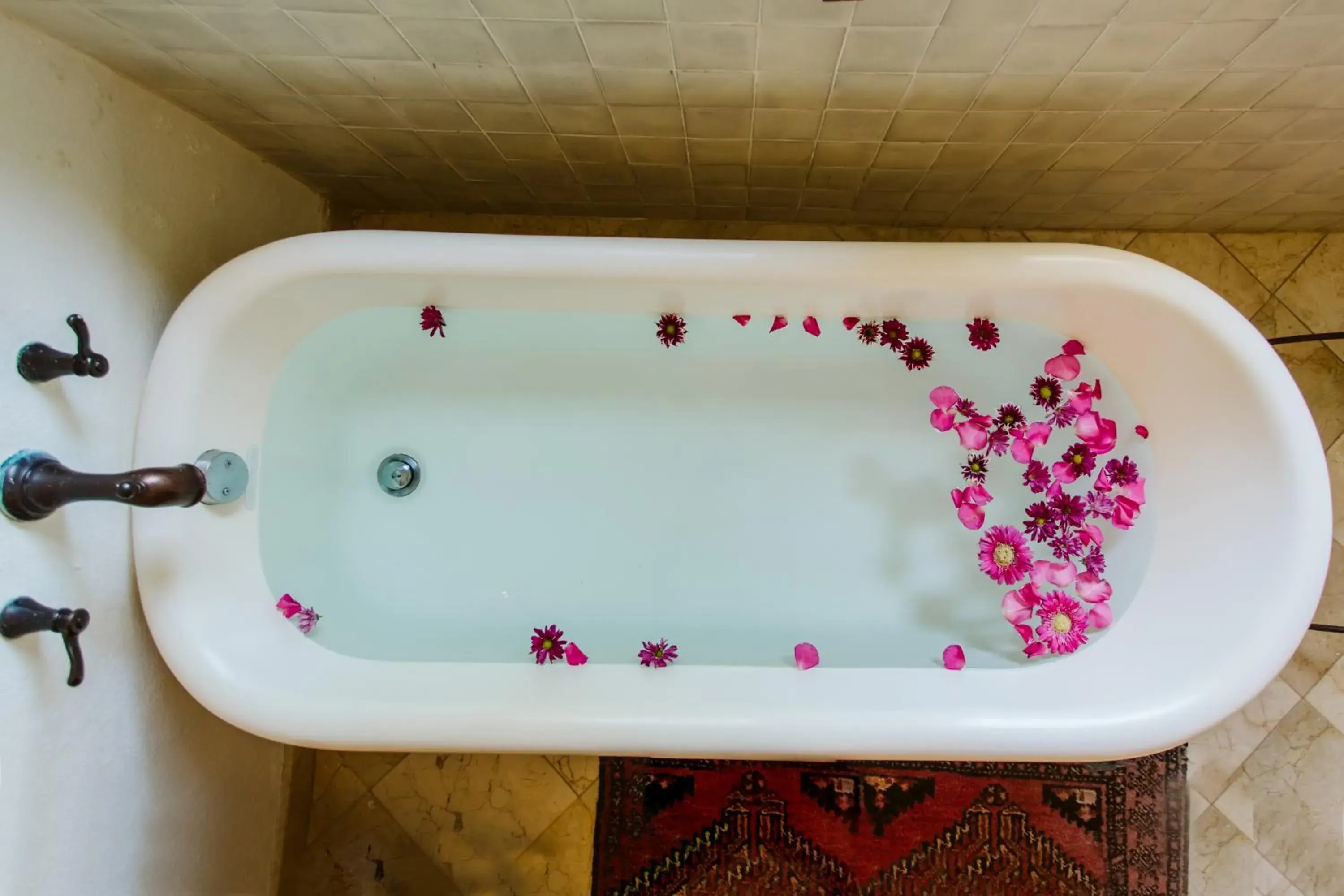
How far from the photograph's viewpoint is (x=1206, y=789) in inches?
53.8

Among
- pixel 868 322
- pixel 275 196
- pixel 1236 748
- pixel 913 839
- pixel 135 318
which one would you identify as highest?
pixel 275 196

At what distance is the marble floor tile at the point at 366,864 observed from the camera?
1.38m

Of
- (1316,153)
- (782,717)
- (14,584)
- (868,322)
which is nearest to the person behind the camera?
(14,584)

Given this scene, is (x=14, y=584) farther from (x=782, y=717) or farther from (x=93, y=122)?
(x=782, y=717)

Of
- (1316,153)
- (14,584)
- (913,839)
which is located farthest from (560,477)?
(1316,153)

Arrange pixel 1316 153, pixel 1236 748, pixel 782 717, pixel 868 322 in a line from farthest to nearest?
pixel 1236 748 < pixel 868 322 < pixel 1316 153 < pixel 782 717

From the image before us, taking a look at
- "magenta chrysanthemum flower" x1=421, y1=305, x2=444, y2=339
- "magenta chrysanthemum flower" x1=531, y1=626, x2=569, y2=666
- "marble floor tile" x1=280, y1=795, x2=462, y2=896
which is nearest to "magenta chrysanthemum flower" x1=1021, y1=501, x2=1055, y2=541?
"magenta chrysanthemum flower" x1=531, y1=626, x2=569, y2=666

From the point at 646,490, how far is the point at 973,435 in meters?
0.60

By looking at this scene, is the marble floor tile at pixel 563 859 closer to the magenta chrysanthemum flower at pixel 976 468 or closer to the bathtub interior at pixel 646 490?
the bathtub interior at pixel 646 490

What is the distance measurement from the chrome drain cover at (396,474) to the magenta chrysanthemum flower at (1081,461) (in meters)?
1.19

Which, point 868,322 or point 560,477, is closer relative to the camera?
point 868,322

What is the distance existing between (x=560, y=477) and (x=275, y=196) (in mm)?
691

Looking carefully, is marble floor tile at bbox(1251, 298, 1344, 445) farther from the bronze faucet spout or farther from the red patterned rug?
the bronze faucet spout

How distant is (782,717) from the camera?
0.98 metres
